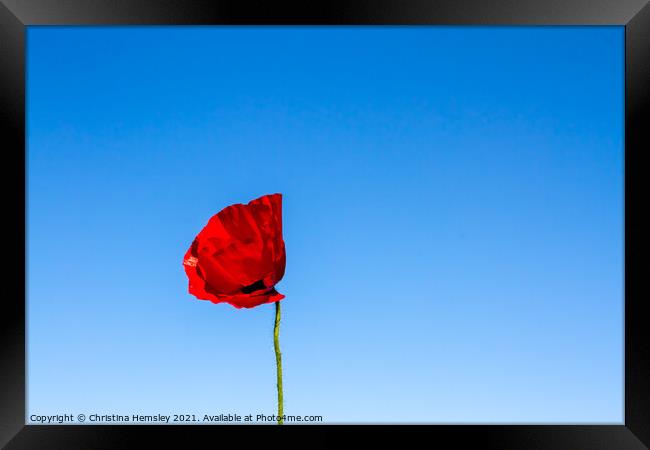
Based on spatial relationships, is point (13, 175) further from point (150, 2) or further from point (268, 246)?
point (268, 246)

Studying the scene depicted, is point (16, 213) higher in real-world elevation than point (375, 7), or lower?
lower

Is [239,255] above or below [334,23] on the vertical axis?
below

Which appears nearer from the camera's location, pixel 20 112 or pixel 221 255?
pixel 221 255

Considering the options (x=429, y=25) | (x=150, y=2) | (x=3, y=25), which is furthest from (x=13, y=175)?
(x=429, y=25)
